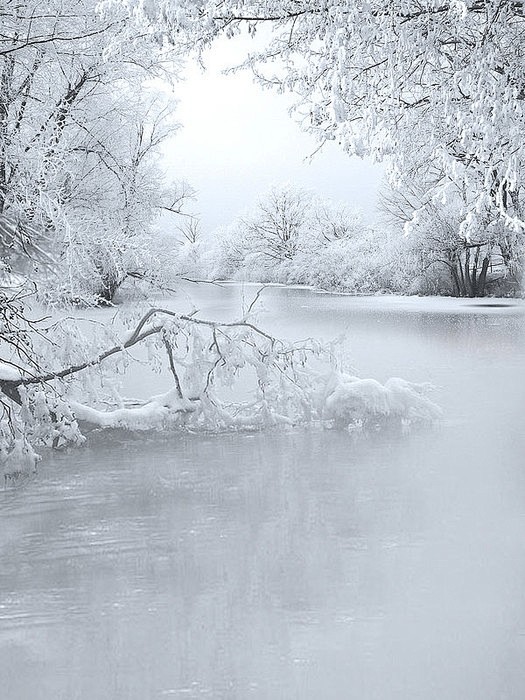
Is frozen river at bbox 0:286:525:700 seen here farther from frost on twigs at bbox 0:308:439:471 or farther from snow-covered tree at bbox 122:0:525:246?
snow-covered tree at bbox 122:0:525:246

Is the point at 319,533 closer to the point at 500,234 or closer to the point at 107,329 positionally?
the point at 107,329

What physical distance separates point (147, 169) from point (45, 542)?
18620mm

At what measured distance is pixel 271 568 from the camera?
5.04 metres

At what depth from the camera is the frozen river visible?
3.70m

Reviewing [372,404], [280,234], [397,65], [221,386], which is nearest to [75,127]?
[221,386]

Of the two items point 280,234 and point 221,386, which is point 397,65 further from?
point 280,234

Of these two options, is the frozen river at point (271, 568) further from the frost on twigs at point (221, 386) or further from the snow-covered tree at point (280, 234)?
the snow-covered tree at point (280, 234)

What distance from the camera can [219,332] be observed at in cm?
898

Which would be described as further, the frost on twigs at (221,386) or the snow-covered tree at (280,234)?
the snow-covered tree at (280,234)

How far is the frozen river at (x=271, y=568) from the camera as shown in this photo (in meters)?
3.70

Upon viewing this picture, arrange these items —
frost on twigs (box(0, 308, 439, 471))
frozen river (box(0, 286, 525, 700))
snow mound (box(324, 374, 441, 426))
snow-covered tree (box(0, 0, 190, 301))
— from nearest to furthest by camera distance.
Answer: frozen river (box(0, 286, 525, 700)) < frost on twigs (box(0, 308, 439, 471)) < snow mound (box(324, 374, 441, 426)) < snow-covered tree (box(0, 0, 190, 301))

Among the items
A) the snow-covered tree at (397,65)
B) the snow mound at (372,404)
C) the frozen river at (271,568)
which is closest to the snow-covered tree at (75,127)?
the snow-covered tree at (397,65)

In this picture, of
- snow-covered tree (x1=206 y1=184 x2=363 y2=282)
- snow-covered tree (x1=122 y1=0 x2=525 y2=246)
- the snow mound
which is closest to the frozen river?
the snow mound

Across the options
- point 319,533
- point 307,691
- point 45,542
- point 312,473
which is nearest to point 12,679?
point 307,691
